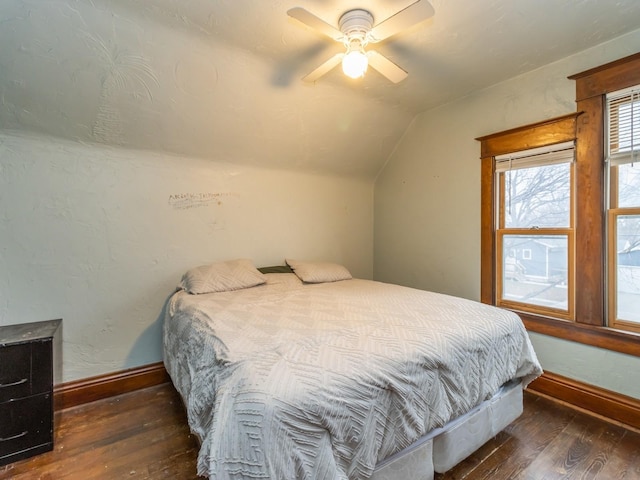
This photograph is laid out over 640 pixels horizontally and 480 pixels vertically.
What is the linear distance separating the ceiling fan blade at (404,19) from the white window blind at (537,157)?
5.06 ft

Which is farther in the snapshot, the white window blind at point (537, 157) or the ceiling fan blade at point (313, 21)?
the white window blind at point (537, 157)

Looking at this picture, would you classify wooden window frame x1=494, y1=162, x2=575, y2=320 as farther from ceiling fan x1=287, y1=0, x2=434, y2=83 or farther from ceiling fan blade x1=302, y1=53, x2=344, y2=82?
ceiling fan blade x1=302, y1=53, x2=344, y2=82

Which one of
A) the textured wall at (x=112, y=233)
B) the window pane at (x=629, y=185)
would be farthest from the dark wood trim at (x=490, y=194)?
the textured wall at (x=112, y=233)

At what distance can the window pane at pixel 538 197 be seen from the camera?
7.50 feet

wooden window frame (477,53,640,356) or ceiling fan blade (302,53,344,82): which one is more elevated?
ceiling fan blade (302,53,344,82)

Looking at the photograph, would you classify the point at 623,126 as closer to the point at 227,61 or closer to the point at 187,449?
the point at 227,61

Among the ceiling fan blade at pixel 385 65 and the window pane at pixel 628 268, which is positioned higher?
the ceiling fan blade at pixel 385 65

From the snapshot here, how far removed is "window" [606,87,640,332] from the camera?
1.95 metres

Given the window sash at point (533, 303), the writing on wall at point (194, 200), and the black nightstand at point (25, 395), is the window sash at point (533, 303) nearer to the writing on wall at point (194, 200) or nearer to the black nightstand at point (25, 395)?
the writing on wall at point (194, 200)

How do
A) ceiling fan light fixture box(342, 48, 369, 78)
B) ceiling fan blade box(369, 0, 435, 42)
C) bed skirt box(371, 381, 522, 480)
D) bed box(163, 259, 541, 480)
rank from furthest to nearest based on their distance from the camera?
1. ceiling fan light fixture box(342, 48, 369, 78)
2. ceiling fan blade box(369, 0, 435, 42)
3. bed skirt box(371, 381, 522, 480)
4. bed box(163, 259, 541, 480)

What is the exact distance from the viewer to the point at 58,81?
6.20ft

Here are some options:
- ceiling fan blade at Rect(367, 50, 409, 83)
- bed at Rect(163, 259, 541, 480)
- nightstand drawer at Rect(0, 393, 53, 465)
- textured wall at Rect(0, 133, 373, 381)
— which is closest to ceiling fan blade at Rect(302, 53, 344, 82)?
ceiling fan blade at Rect(367, 50, 409, 83)

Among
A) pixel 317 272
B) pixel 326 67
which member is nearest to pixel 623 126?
pixel 326 67

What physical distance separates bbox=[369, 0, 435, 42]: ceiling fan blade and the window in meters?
1.57
